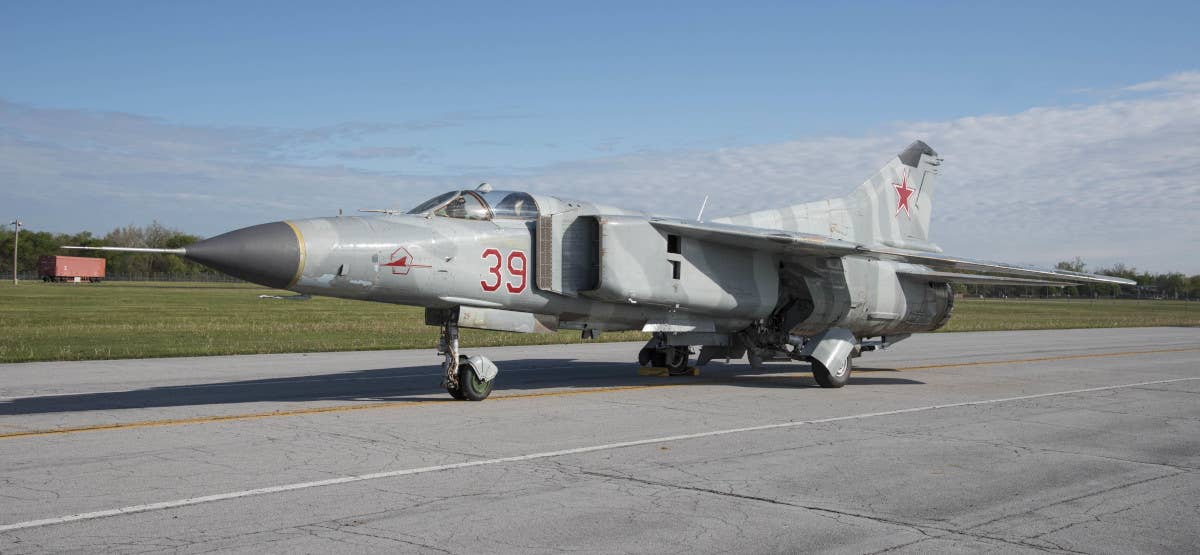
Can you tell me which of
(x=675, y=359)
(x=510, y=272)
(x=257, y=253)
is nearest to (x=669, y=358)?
(x=675, y=359)

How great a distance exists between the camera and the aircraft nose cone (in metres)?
9.54

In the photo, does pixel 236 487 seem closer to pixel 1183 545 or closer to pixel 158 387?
pixel 1183 545

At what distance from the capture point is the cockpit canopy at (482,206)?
11.9 m

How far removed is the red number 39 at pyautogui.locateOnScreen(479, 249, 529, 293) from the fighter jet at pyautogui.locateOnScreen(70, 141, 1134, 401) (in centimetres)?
2

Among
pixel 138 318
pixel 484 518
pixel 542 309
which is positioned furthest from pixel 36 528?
pixel 138 318

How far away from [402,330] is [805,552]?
26.2m

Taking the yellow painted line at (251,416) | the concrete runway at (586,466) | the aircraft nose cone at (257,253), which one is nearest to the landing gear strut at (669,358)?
the concrete runway at (586,466)

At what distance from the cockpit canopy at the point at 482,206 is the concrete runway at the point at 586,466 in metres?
2.36

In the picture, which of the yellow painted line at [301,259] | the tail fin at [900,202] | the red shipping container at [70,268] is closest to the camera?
the yellow painted line at [301,259]

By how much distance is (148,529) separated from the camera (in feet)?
18.4

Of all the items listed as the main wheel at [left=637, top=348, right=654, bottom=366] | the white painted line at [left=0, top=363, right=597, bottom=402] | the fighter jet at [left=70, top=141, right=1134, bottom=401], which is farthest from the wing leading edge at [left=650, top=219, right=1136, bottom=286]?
the white painted line at [left=0, top=363, right=597, bottom=402]

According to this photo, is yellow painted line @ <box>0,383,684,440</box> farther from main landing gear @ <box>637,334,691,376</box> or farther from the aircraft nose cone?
main landing gear @ <box>637,334,691,376</box>

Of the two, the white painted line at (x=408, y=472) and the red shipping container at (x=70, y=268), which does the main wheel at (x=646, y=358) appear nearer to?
the white painted line at (x=408, y=472)

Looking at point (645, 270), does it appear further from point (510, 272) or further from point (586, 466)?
point (586, 466)
